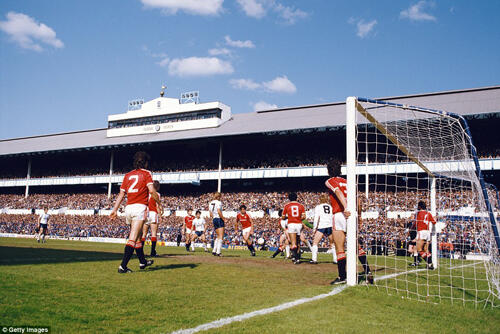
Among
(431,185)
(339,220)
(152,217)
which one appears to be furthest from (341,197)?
(152,217)

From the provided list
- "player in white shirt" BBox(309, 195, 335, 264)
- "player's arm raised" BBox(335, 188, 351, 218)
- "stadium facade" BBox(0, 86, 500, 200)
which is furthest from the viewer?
"stadium facade" BBox(0, 86, 500, 200)

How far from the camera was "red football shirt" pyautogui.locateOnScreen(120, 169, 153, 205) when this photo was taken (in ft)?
23.9

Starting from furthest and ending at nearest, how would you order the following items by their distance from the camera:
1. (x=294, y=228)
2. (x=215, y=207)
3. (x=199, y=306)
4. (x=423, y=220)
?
(x=215, y=207)
(x=423, y=220)
(x=294, y=228)
(x=199, y=306)

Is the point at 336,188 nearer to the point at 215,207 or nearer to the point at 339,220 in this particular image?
the point at 339,220

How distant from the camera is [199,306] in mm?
4457

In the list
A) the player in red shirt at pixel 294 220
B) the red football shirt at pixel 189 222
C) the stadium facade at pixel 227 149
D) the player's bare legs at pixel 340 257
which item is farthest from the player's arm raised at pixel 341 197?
the stadium facade at pixel 227 149

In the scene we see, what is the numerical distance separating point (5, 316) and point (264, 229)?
29.4 m

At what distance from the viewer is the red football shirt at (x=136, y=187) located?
7293mm

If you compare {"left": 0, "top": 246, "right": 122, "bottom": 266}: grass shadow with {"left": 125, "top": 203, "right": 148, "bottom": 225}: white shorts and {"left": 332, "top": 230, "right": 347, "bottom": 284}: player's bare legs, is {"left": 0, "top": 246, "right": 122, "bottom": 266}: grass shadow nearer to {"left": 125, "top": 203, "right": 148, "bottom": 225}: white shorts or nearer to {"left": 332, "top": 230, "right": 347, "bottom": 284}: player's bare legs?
{"left": 125, "top": 203, "right": 148, "bottom": 225}: white shorts

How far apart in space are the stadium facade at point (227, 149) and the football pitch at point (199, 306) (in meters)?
28.8

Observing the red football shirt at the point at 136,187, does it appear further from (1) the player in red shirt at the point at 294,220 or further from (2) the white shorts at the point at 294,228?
(2) the white shorts at the point at 294,228

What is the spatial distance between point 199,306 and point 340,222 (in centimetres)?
343

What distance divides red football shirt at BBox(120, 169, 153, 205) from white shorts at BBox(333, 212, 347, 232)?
3.57m

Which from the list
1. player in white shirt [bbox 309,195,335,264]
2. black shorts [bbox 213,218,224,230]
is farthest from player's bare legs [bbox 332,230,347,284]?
black shorts [bbox 213,218,224,230]
